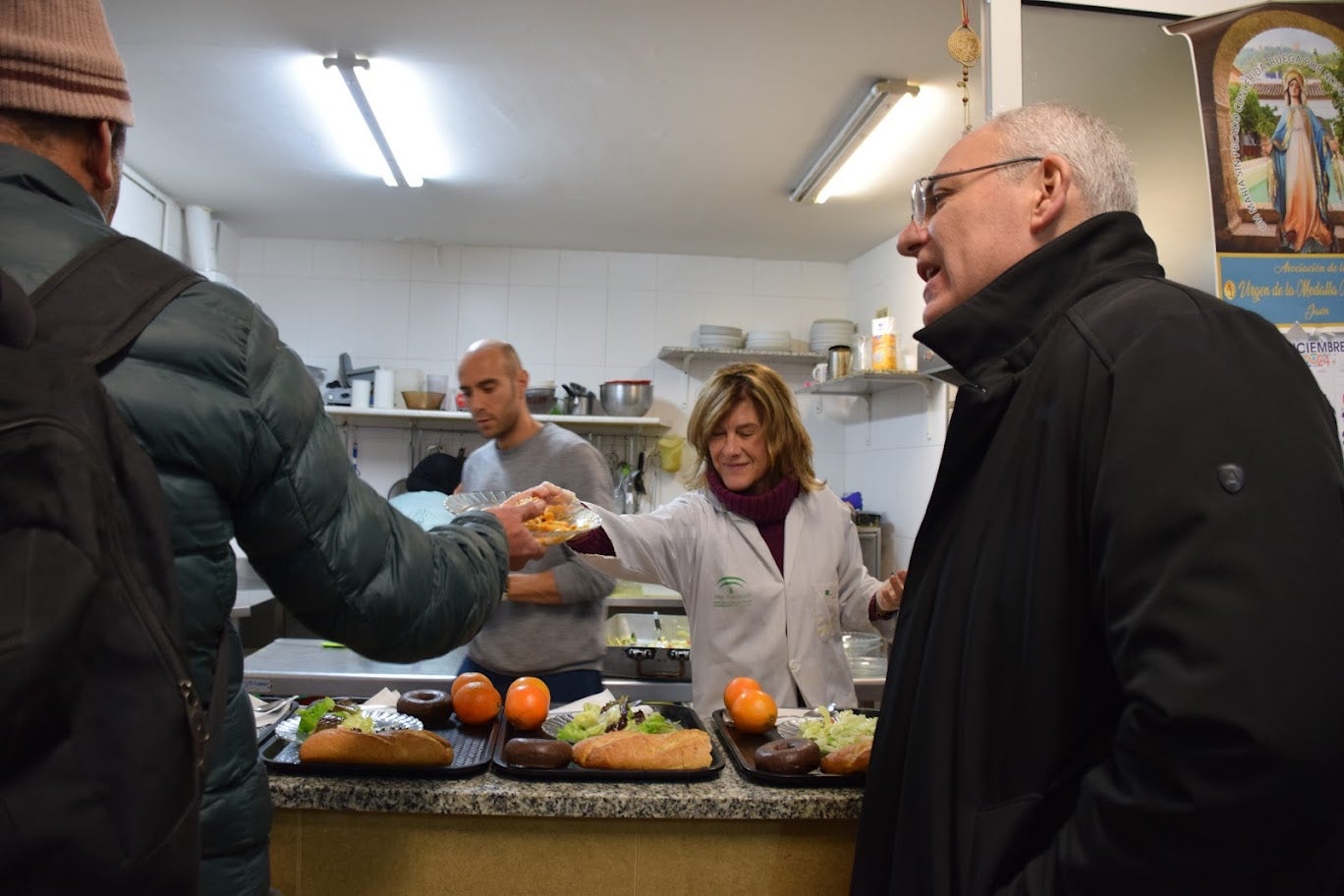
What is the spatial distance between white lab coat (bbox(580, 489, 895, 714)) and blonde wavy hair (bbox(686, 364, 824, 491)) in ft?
0.38

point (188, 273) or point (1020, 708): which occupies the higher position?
point (188, 273)

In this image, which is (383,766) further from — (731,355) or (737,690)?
(731,355)

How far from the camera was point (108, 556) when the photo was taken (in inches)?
25.7

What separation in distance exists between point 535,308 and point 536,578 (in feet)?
11.0

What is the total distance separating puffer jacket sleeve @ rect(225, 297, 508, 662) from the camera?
3.20ft

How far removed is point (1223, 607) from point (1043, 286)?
0.46 metres

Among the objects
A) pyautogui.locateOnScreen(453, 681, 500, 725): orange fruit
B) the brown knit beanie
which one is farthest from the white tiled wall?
the brown knit beanie

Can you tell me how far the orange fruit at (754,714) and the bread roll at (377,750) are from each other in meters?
0.57

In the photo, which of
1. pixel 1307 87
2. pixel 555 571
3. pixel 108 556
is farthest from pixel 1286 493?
pixel 555 571

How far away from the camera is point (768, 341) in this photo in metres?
5.70

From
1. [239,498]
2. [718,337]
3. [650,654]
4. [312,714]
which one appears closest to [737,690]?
[312,714]

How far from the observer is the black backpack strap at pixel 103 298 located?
799 millimetres

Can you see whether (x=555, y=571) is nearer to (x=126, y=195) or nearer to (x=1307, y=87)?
(x=1307, y=87)

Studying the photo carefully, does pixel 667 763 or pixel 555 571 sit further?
pixel 555 571
